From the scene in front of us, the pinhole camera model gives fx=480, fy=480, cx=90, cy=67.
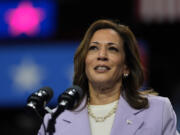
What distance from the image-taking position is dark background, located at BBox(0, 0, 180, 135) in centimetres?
602

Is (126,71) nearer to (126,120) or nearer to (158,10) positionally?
(126,120)

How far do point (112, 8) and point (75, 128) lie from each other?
137 inches

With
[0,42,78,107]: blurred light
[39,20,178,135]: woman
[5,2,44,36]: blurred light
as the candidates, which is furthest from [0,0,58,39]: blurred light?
[39,20,178,135]: woman

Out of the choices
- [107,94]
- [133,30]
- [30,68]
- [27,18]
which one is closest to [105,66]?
A: [107,94]

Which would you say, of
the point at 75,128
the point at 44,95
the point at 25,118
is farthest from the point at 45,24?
the point at 44,95

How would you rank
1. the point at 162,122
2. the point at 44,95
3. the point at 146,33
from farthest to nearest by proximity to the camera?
the point at 146,33 → the point at 162,122 → the point at 44,95

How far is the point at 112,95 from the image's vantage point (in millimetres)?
2986

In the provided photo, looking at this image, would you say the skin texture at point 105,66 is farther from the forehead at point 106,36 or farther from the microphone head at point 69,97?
the microphone head at point 69,97

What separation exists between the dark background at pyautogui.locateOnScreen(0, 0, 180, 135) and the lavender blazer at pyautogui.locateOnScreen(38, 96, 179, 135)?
124 inches

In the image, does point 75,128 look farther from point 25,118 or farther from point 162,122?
point 25,118

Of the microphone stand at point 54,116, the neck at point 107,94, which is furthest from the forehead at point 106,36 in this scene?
the microphone stand at point 54,116

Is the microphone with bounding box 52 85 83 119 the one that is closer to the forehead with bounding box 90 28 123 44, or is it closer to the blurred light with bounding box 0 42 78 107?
the forehead with bounding box 90 28 123 44

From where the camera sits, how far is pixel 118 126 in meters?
2.77

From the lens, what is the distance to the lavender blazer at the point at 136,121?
2.72 meters
